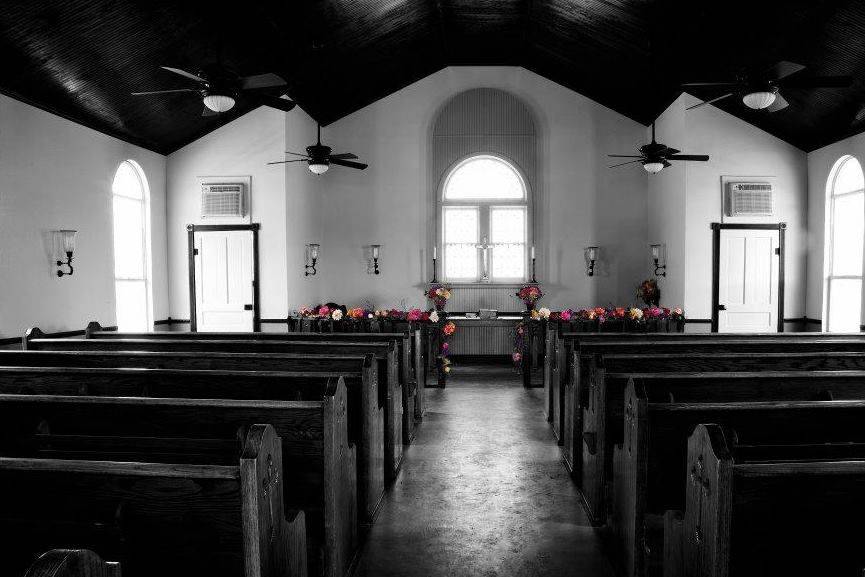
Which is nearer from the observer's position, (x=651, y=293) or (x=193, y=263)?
(x=193, y=263)

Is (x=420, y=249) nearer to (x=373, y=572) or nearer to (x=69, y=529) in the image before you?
(x=373, y=572)

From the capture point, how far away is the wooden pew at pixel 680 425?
2301 mm

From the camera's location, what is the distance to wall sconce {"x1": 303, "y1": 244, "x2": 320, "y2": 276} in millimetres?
8477

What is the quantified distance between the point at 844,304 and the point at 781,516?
7.02 m

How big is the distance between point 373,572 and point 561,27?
6.70 m

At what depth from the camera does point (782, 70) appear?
4320 millimetres

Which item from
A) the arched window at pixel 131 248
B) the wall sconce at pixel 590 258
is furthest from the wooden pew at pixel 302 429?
the wall sconce at pixel 590 258

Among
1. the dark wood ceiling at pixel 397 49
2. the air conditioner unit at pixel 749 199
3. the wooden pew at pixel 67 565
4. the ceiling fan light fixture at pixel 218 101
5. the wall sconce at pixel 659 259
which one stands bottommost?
the wooden pew at pixel 67 565

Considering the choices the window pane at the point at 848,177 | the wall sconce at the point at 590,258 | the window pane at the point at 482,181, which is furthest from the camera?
the window pane at the point at 482,181

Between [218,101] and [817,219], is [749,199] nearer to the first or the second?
[817,219]

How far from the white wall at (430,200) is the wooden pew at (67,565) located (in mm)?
8278

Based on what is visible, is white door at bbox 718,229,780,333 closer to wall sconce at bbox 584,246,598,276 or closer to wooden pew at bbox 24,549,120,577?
wall sconce at bbox 584,246,598,276

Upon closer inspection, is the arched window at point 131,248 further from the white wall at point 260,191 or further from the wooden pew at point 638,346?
the wooden pew at point 638,346

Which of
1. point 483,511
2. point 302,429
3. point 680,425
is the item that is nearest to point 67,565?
point 302,429
